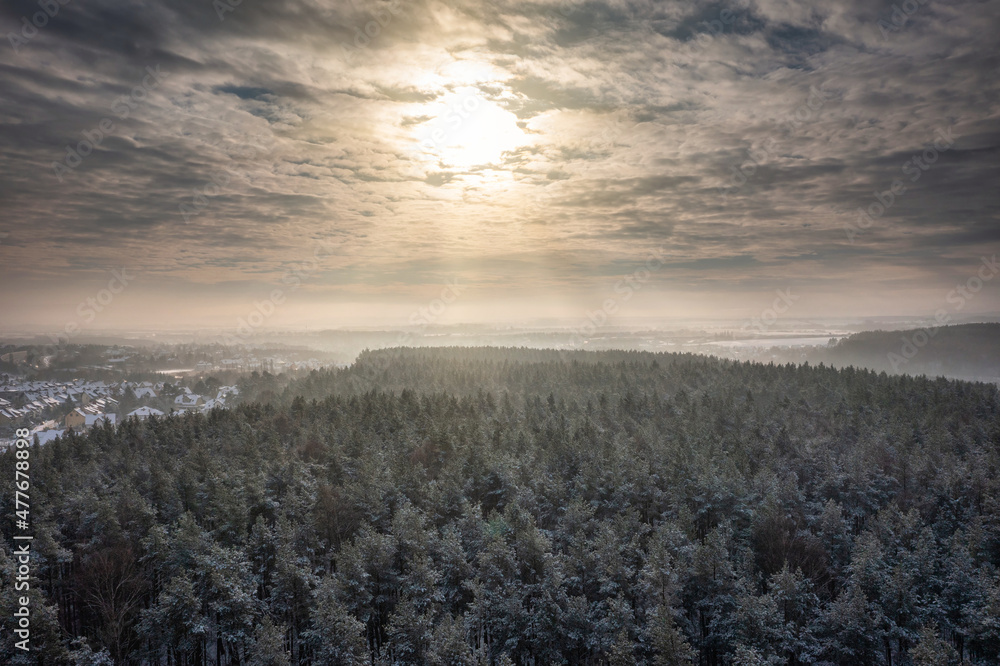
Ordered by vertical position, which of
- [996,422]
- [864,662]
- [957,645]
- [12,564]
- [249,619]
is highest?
[996,422]

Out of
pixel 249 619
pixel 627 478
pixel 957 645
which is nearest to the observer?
pixel 249 619

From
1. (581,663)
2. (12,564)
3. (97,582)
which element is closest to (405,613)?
(581,663)

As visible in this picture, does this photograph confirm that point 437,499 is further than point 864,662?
Yes

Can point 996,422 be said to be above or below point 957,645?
above

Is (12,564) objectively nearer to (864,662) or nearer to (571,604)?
(571,604)

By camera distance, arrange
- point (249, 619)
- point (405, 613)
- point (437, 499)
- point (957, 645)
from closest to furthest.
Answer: point (405, 613)
point (249, 619)
point (957, 645)
point (437, 499)

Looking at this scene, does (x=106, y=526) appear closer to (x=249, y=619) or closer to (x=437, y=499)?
(x=249, y=619)

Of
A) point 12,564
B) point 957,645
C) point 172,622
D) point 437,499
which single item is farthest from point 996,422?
point 12,564
